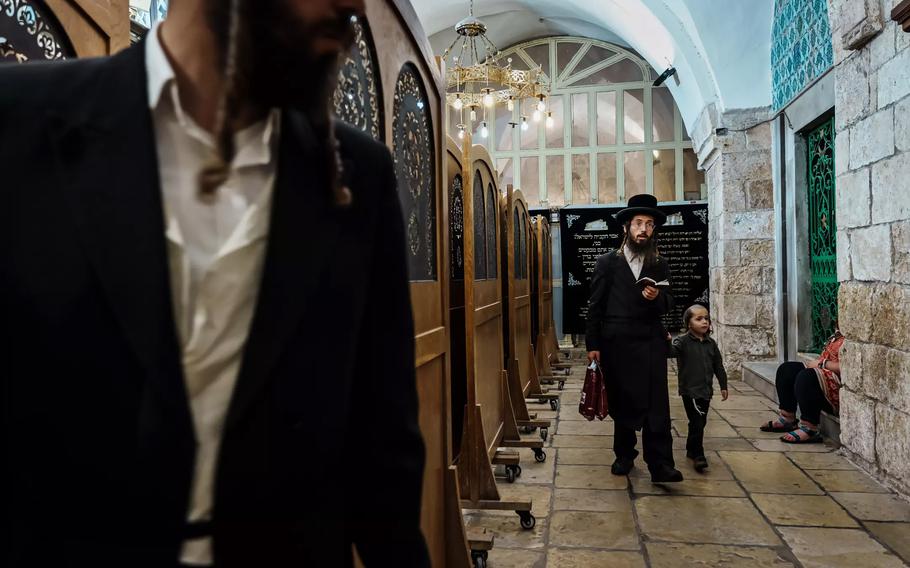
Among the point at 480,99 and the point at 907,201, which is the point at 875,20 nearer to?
the point at 907,201

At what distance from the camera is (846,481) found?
3963 mm

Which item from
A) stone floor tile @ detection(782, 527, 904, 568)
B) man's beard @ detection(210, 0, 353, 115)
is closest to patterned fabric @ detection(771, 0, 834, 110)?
stone floor tile @ detection(782, 527, 904, 568)

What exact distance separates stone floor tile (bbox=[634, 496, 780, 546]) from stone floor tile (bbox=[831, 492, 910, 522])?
1.67 feet

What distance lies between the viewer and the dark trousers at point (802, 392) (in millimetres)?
4836

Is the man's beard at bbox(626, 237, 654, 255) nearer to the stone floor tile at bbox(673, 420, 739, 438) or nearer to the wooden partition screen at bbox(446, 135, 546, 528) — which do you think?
the wooden partition screen at bbox(446, 135, 546, 528)

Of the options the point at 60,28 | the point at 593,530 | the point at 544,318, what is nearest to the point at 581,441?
the point at 593,530

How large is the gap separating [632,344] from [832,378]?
168 centimetres

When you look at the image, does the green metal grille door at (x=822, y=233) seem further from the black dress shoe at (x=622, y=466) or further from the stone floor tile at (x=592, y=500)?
the stone floor tile at (x=592, y=500)

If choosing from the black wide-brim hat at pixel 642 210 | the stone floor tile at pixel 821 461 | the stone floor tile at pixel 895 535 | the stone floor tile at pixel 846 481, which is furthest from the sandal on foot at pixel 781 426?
the black wide-brim hat at pixel 642 210

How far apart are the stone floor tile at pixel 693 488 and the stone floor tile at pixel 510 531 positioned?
83 cm

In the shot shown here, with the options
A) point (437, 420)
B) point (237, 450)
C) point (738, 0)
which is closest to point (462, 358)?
point (437, 420)

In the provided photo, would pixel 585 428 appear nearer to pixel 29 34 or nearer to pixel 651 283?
pixel 651 283

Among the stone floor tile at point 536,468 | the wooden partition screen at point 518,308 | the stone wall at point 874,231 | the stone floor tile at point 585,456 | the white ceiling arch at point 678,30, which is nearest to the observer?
the stone wall at point 874,231

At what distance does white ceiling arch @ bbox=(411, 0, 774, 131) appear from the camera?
7441 millimetres
